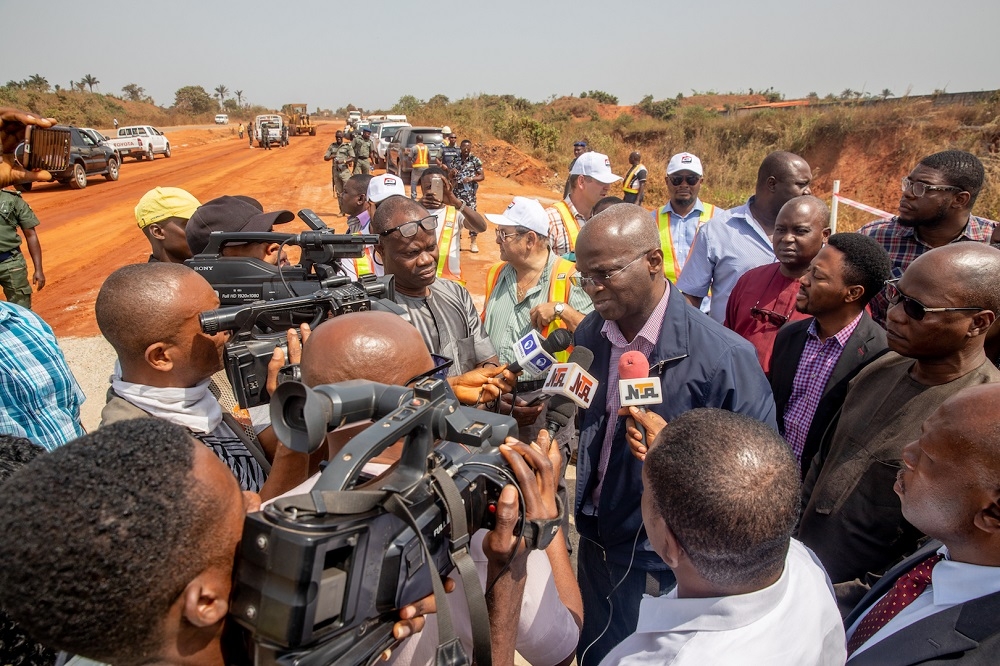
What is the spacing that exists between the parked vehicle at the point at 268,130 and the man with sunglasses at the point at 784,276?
32.8m

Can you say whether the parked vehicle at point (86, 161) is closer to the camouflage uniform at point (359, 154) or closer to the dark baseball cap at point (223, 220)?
the camouflage uniform at point (359, 154)

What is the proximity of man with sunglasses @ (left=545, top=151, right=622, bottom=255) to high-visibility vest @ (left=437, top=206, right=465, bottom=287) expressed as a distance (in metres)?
0.93

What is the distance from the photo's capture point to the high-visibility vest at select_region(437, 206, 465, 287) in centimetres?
527

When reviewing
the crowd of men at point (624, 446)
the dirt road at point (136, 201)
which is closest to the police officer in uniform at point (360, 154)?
the dirt road at point (136, 201)

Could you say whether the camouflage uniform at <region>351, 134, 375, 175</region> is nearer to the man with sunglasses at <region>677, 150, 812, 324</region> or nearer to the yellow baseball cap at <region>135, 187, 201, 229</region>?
the yellow baseball cap at <region>135, 187, 201, 229</region>

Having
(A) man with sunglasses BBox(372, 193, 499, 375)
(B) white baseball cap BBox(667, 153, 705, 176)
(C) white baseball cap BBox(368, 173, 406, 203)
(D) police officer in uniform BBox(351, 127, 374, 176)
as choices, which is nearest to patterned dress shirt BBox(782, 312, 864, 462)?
(A) man with sunglasses BBox(372, 193, 499, 375)

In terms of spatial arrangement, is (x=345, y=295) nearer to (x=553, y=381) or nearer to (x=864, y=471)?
(x=553, y=381)

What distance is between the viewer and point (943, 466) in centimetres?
159

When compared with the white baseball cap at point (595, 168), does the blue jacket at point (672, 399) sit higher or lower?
lower

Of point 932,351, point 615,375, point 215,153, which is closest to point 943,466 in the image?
point 932,351

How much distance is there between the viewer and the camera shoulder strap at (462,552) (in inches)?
46.8

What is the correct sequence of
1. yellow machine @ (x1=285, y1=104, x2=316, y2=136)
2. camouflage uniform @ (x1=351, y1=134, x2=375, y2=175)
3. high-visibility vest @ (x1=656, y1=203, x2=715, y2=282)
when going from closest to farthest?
1. high-visibility vest @ (x1=656, y1=203, x2=715, y2=282)
2. camouflage uniform @ (x1=351, y1=134, x2=375, y2=175)
3. yellow machine @ (x1=285, y1=104, x2=316, y2=136)

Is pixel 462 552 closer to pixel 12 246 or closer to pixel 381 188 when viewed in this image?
pixel 381 188

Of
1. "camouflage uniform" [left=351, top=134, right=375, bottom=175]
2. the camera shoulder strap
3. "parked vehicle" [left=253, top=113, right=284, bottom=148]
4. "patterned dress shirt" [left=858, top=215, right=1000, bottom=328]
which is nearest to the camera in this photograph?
the camera shoulder strap
